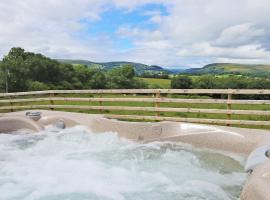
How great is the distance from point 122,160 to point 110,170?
0.43 m

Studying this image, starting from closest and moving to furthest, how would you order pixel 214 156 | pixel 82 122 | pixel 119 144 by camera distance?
pixel 214 156 < pixel 119 144 < pixel 82 122

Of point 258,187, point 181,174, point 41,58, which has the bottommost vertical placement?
point 181,174

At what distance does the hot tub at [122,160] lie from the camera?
3.40m

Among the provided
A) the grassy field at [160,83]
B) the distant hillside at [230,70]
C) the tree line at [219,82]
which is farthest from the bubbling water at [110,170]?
the distant hillside at [230,70]

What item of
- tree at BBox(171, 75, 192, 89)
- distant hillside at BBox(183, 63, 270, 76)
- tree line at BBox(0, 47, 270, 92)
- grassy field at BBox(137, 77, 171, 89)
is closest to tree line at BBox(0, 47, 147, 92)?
tree line at BBox(0, 47, 270, 92)

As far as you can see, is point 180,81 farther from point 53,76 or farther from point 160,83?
point 53,76

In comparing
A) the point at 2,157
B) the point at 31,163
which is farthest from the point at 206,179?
the point at 2,157

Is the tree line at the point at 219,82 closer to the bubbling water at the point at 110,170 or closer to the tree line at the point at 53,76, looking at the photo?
the tree line at the point at 53,76

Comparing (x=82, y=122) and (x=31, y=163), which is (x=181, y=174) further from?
(x=82, y=122)

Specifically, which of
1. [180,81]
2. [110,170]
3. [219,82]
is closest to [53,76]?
[180,81]

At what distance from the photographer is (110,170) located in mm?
4129

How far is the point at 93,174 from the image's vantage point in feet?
13.0

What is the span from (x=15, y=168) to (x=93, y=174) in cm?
102

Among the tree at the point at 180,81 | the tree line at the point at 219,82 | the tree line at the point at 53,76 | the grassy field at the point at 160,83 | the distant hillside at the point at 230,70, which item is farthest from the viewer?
the tree line at the point at 53,76
